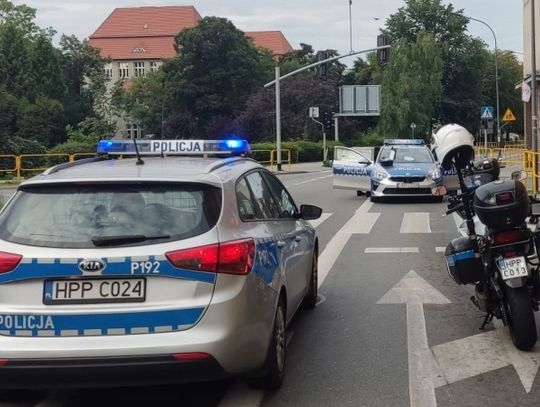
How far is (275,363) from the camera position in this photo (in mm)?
4969

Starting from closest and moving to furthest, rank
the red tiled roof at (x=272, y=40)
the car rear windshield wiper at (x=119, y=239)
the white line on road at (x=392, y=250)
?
the car rear windshield wiper at (x=119, y=239) < the white line on road at (x=392, y=250) < the red tiled roof at (x=272, y=40)

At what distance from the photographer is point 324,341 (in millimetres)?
6309

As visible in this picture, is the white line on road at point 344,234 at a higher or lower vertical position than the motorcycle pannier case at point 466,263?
lower

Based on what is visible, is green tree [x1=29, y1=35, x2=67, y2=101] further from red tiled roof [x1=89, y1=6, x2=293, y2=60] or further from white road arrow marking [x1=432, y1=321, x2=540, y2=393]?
white road arrow marking [x1=432, y1=321, x2=540, y2=393]

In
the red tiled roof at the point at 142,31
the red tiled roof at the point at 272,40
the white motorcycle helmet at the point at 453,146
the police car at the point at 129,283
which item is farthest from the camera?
the red tiled roof at the point at 272,40

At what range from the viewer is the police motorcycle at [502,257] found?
5.71 metres

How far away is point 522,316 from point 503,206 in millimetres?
810

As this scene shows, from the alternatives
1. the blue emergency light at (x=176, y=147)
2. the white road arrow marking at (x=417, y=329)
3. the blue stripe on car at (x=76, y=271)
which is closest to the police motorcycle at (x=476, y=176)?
the white road arrow marking at (x=417, y=329)

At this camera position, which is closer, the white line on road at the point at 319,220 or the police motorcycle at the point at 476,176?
the police motorcycle at the point at 476,176

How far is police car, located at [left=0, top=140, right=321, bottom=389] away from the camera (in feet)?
13.9

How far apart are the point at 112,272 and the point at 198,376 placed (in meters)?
0.74

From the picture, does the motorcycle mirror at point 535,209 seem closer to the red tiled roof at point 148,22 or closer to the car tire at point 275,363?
the car tire at point 275,363

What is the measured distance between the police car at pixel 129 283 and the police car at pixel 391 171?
48.6 feet

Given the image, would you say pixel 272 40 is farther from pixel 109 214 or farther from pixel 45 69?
pixel 109 214
